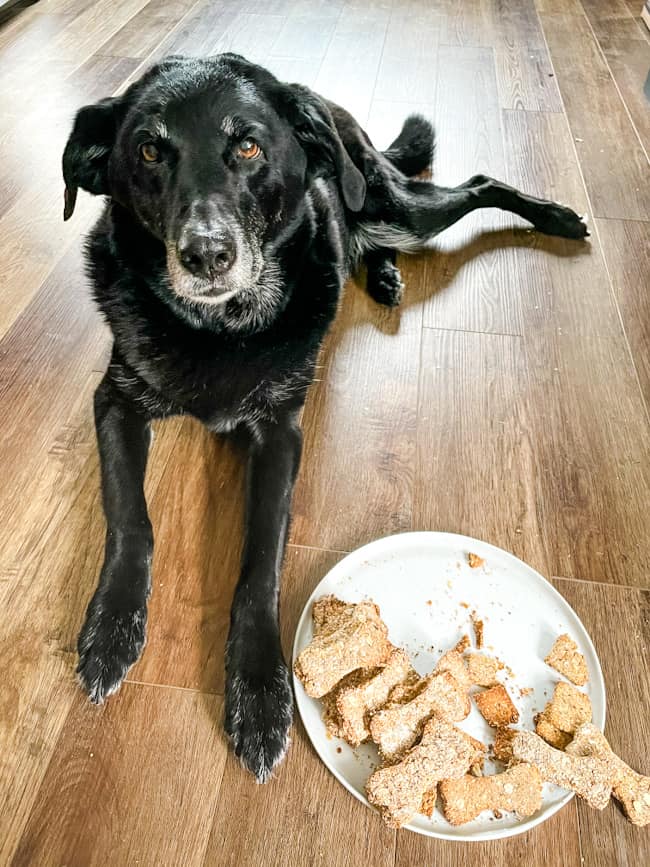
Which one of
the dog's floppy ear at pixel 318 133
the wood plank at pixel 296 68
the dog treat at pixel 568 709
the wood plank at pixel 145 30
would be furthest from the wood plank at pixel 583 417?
the wood plank at pixel 145 30

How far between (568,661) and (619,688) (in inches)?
5.5

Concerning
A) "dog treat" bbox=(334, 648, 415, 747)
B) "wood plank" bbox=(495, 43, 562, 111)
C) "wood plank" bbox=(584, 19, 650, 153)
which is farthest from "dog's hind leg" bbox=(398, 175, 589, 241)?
"dog treat" bbox=(334, 648, 415, 747)

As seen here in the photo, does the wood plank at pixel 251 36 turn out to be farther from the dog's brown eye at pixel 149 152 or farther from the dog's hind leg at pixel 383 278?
the dog's brown eye at pixel 149 152

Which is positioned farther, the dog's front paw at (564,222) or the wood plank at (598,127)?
the wood plank at (598,127)

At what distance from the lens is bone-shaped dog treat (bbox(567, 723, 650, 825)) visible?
95 centimetres

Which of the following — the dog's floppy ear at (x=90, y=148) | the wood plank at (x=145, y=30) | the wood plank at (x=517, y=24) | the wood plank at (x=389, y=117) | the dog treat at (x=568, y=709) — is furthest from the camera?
the wood plank at (x=517, y=24)

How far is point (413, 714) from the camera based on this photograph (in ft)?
3.17

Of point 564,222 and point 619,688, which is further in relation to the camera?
point 564,222

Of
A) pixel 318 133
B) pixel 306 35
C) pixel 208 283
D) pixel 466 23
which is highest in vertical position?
pixel 318 133

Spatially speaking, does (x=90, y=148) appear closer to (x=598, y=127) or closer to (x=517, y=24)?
(x=598, y=127)

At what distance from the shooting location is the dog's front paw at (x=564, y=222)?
1977mm

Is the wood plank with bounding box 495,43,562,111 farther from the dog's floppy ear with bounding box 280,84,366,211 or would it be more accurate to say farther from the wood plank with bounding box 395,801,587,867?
the wood plank with bounding box 395,801,587,867

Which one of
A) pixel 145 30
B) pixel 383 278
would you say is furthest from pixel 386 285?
pixel 145 30

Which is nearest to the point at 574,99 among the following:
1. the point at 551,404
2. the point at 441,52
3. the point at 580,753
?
the point at 441,52
